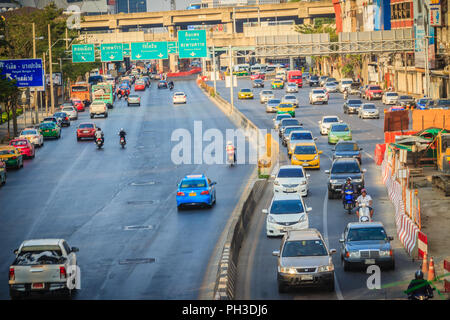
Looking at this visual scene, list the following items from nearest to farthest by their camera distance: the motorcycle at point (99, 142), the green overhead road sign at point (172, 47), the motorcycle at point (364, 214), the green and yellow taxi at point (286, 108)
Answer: the motorcycle at point (364, 214) < the motorcycle at point (99, 142) < the green and yellow taxi at point (286, 108) < the green overhead road sign at point (172, 47)

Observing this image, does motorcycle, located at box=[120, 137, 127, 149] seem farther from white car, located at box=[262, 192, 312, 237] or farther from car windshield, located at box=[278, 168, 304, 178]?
white car, located at box=[262, 192, 312, 237]

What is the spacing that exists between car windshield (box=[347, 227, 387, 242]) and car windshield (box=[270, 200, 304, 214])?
6.18m

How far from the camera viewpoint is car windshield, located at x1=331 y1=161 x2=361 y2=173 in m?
41.0

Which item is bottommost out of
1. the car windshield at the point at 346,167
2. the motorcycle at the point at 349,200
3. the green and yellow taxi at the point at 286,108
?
the motorcycle at the point at 349,200

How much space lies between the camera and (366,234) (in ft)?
87.1

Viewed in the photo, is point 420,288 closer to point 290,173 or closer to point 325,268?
point 325,268

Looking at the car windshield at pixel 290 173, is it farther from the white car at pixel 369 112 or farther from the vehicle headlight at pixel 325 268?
the white car at pixel 369 112

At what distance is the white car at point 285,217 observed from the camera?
1271 inches

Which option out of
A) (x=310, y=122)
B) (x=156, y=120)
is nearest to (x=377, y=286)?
(x=310, y=122)

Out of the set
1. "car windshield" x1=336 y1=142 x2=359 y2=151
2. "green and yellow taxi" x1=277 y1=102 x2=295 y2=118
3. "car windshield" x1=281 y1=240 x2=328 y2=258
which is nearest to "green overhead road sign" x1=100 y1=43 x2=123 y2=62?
"green and yellow taxi" x1=277 y1=102 x2=295 y2=118

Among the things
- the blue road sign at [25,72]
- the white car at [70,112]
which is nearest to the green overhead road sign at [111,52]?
the white car at [70,112]

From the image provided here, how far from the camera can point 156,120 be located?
8481 cm

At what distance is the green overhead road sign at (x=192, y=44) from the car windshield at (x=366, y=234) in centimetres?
7281

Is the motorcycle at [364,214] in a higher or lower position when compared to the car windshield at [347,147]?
lower
